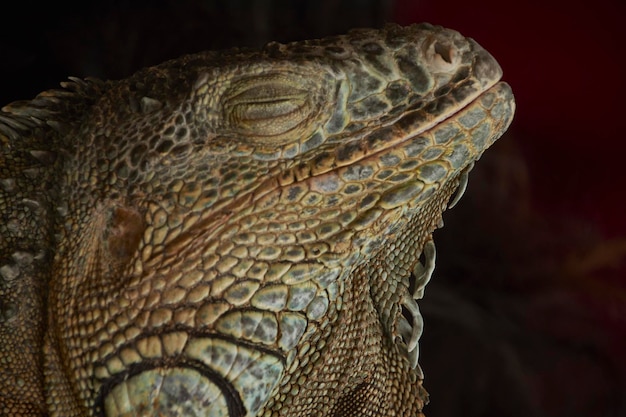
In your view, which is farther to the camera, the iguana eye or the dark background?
the dark background

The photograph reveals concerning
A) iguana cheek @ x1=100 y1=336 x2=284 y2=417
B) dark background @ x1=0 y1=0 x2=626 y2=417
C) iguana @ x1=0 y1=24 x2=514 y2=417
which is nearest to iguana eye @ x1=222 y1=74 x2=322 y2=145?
iguana @ x1=0 y1=24 x2=514 y2=417

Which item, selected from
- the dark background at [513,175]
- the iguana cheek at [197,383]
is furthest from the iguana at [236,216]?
the dark background at [513,175]

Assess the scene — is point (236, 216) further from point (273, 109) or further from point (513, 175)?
point (513, 175)

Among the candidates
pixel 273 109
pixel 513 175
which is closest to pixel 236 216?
pixel 273 109

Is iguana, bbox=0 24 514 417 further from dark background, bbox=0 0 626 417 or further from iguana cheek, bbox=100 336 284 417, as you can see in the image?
dark background, bbox=0 0 626 417

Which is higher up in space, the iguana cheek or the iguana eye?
the iguana eye

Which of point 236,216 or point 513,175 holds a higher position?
point 236,216

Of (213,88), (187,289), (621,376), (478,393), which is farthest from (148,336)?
(621,376)
